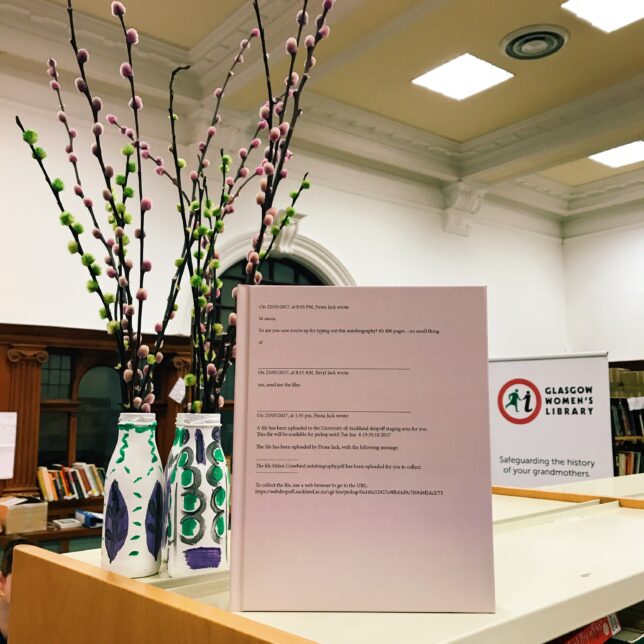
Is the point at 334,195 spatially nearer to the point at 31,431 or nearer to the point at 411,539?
the point at 31,431

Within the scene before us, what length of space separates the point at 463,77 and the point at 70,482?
12.6 ft

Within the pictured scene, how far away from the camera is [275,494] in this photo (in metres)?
0.73

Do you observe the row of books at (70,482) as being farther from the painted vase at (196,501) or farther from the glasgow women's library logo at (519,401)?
the painted vase at (196,501)

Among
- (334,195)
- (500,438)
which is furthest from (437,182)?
(500,438)

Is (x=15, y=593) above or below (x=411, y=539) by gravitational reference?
below

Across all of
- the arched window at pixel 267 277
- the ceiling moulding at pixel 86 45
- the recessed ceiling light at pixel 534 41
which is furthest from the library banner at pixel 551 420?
the ceiling moulding at pixel 86 45

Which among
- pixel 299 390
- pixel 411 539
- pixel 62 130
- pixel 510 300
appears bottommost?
pixel 411 539

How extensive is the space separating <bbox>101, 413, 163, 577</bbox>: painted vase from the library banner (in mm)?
3566

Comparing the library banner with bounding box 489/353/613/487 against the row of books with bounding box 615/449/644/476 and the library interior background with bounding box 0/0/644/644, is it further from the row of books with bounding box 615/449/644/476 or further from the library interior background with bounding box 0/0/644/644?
the row of books with bounding box 615/449/644/476

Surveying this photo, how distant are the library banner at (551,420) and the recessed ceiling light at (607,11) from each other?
2.07 m

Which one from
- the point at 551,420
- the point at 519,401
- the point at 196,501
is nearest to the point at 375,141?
the point at 519,401

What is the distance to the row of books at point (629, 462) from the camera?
6.73m

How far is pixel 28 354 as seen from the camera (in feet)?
13.6

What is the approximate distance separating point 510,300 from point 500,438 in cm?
325
